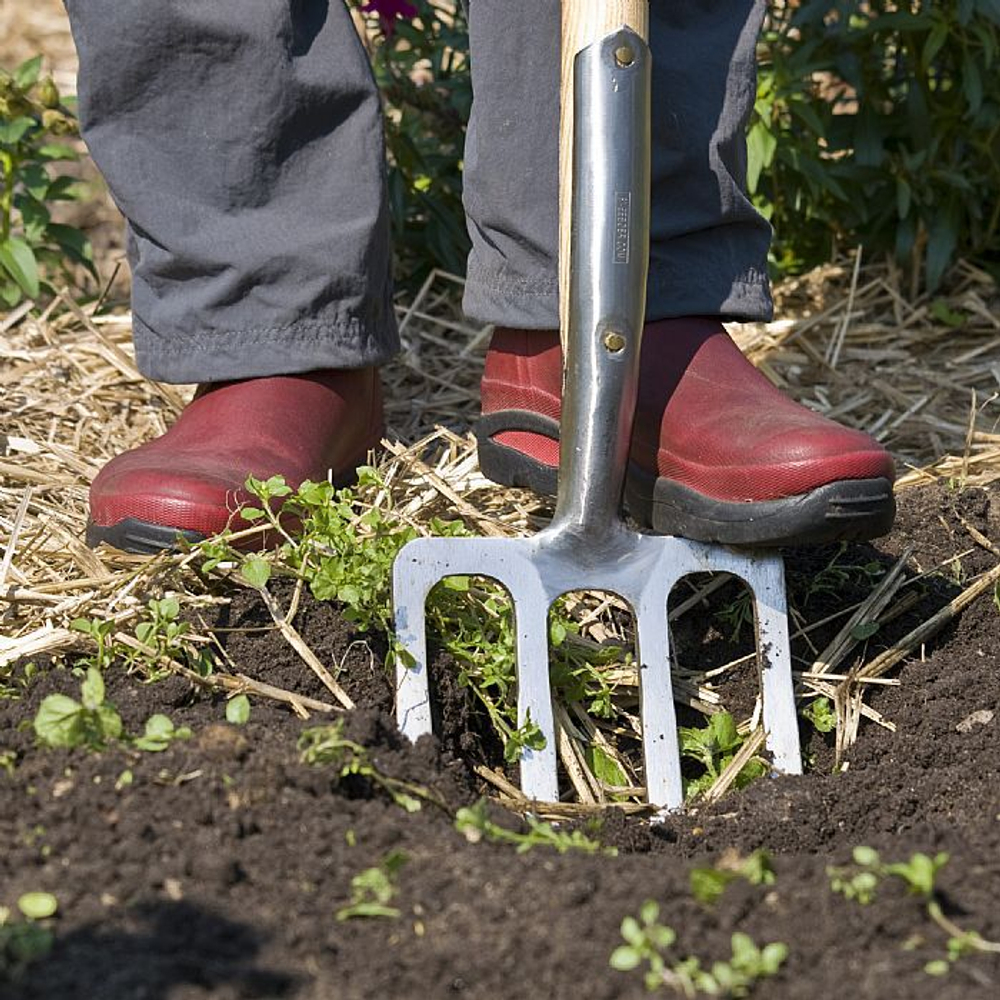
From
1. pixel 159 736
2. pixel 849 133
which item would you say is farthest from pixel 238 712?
pixel 849 133

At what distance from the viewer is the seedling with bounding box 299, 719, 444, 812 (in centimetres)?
137

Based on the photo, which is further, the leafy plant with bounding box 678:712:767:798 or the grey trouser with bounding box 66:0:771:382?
the grey trouser with bounding box 66:0:771:382

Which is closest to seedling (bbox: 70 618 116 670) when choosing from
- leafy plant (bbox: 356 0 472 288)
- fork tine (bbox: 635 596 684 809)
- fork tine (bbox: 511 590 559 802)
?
fork tine (bbox: 511 590 559 802)

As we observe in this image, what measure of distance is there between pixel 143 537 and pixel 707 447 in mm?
691

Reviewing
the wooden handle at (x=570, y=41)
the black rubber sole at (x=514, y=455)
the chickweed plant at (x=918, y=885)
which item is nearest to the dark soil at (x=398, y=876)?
the chickweed plant at (x=918, y=885)

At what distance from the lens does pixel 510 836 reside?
131cm

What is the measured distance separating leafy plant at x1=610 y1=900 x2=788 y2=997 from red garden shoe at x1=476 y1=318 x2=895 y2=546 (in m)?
0.65

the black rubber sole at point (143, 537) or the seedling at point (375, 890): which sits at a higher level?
the seedling at point (375, 890)

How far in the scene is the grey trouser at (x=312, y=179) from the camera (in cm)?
189

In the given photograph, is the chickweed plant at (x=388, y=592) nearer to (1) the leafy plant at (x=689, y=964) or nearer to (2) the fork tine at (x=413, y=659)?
(2) the fork tine at (x=413, y=659)

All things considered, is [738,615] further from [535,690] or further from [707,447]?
[535,690]

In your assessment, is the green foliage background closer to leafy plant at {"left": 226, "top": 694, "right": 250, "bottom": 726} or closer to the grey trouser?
the grey trouser

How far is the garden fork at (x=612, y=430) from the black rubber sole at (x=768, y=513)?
0.04m

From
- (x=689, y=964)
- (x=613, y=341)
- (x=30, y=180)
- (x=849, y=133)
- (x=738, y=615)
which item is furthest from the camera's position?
(x=849, y=133)
